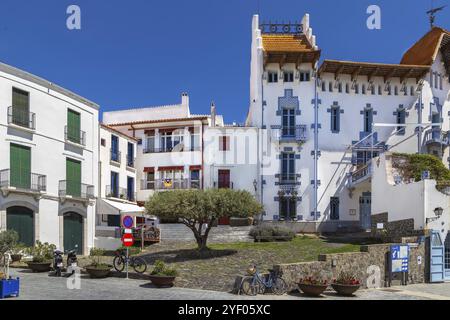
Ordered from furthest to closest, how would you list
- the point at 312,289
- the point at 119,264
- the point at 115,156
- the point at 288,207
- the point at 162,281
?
the point at 288,207 < the point at 115,156 < the point at 119,264 < the point at 162,281 < the point at 312,289

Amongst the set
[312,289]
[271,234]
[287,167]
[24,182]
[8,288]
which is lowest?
[312,289]

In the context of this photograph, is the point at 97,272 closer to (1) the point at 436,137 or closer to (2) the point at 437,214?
(2) the point at 437,214

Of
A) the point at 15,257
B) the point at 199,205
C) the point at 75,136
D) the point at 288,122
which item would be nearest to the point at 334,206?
the point at 288,122

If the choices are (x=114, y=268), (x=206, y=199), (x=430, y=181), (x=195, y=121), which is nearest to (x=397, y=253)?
(x=430, y=181)

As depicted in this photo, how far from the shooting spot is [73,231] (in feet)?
116

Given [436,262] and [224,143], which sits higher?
[224,143]

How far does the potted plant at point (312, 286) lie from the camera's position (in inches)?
769

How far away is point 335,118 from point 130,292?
31.1 metres

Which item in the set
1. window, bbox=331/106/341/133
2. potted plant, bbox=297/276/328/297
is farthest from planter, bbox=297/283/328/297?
window, bbox=331/106/341/133

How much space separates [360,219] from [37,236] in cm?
2693

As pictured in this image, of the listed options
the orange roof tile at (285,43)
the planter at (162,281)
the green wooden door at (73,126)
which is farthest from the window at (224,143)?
the planter at (162,281)

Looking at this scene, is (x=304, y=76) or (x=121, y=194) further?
(x=304, y=76)

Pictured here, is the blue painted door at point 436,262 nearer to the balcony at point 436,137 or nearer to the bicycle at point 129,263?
the bicycle at point 129,263

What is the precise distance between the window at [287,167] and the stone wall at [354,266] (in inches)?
761
